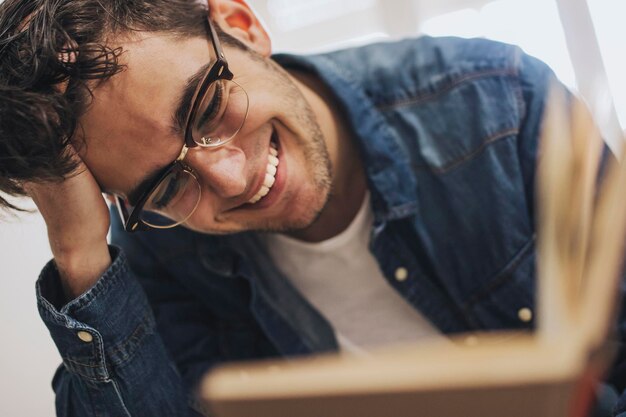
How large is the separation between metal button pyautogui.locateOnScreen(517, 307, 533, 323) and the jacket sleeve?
1.75 ft

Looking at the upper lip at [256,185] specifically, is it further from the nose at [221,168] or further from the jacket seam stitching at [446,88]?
the jacket seam stitching at [446,88]

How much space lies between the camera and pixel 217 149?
0.71m

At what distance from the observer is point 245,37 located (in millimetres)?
872

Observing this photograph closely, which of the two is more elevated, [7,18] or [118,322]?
[7,18]

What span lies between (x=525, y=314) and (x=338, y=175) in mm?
388

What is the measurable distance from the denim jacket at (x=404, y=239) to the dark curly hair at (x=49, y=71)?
0.22 meters

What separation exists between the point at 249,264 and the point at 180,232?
14 cm

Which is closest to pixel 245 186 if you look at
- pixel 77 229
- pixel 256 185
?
pixel 256 185

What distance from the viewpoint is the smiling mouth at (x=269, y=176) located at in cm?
77

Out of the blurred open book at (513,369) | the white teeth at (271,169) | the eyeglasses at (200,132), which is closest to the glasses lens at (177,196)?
the eyeglasses at (200,132)

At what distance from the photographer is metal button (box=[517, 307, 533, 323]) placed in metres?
0.88

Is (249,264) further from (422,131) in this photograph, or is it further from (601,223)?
(601,223)

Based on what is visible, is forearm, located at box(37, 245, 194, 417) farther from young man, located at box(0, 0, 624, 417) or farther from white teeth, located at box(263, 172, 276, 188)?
white teeth, located at box(263, 172, 276, 188)

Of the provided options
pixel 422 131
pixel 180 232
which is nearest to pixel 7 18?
pixel 180 232
